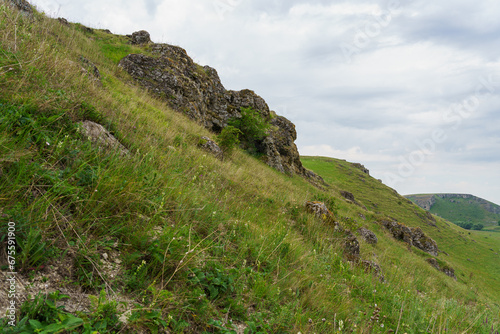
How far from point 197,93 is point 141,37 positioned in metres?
9.52

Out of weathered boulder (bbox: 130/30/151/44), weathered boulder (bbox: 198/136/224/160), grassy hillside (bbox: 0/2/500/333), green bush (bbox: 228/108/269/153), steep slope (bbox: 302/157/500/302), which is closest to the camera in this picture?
grassy hillside (bbox: 0/2/500/333)

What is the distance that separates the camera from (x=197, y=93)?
21328 millimetres

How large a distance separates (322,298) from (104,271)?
283 centimetres

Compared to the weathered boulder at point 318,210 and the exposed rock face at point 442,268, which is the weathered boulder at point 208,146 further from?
the exposed rock face at point 442,268

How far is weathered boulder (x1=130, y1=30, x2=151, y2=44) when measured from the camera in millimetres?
23891

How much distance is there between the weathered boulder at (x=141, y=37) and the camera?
78.4 feet

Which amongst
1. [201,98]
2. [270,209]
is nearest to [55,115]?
[270,209]

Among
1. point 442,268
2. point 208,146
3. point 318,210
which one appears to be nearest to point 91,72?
point 208,146

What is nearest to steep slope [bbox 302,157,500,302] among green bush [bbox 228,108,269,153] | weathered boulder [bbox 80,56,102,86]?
green bush [bbox 228,108,269,153]

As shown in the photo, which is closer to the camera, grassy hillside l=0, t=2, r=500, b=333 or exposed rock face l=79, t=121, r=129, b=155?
grassy hillside l=0, t=2, r=500, b=333

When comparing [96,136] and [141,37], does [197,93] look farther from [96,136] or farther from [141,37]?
[96,136]

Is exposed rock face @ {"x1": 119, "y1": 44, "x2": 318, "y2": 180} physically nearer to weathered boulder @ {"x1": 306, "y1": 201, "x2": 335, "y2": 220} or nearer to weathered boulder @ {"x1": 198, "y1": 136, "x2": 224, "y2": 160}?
weathered boulder @ {"x1": 198, "y1": 136, "x2": 224, "y2": 160}

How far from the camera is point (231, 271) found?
3.02m

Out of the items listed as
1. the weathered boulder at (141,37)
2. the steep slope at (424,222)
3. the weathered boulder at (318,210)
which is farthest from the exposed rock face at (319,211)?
the steep slope at (424,222)
